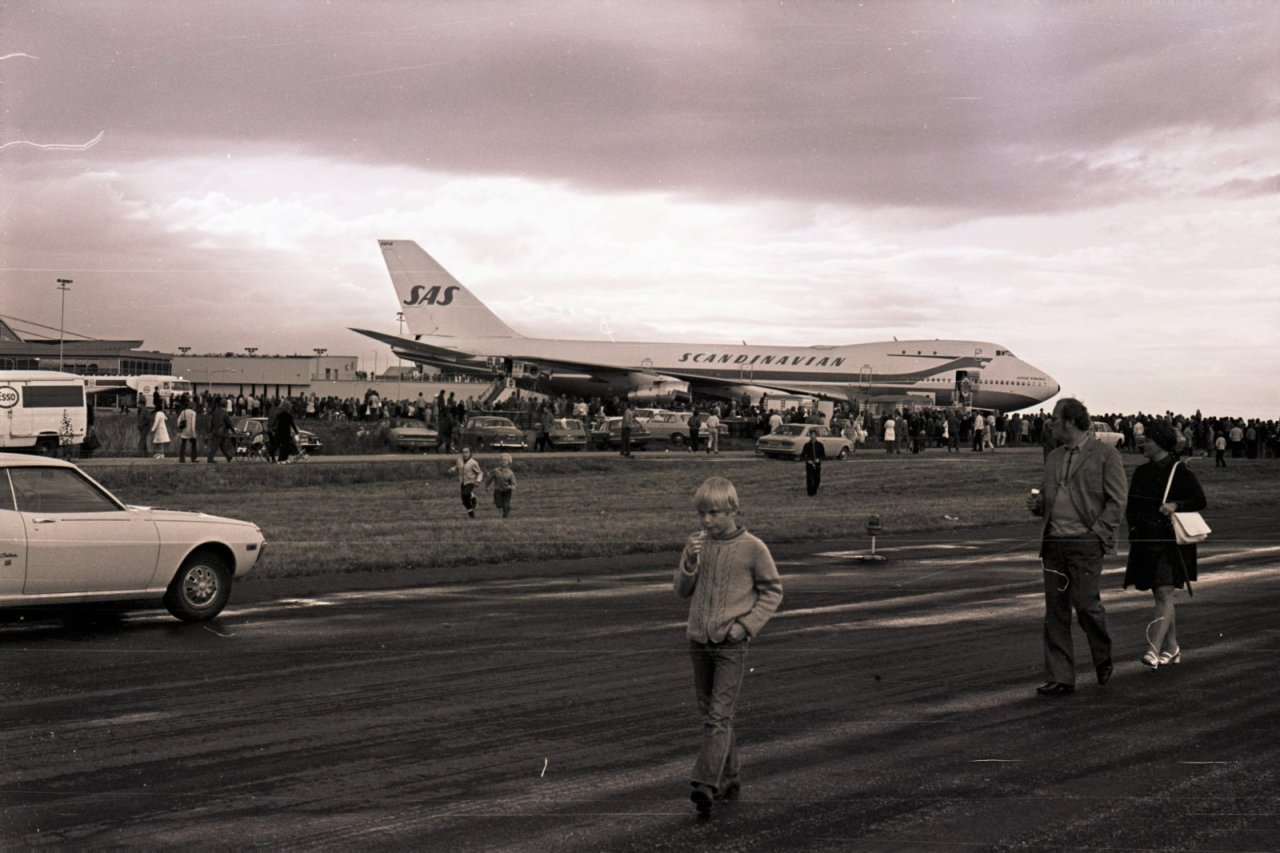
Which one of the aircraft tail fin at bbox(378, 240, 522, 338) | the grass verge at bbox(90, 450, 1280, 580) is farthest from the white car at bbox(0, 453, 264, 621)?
the aircraft tail fin at bbox(378, 240, 522, 338)

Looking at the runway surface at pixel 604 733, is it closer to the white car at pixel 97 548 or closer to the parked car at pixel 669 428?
the white car at pixel 97 548

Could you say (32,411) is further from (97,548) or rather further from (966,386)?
(966,386)

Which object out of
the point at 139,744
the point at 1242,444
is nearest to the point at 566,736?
the point at 139,744

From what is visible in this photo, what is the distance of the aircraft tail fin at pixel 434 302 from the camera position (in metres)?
74.2

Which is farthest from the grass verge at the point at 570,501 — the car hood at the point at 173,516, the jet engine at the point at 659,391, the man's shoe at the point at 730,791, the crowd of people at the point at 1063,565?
the jet engine at the point at 659,391

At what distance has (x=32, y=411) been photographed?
136ft

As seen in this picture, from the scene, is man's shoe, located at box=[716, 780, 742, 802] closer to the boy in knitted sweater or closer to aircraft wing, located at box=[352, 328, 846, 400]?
the boy in knitted sweater

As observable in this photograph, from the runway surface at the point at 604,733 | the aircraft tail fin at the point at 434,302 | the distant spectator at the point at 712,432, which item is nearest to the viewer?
the runway surface at the point at 604,733

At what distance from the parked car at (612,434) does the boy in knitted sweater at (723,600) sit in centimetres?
4125

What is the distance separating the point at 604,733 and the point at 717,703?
1645 millimetres

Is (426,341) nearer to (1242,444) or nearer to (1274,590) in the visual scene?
(1242,444)

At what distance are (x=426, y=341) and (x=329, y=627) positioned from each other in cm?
5972

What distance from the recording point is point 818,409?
2419 inches

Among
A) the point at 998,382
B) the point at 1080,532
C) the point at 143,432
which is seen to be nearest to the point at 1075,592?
the point at 1080,532
